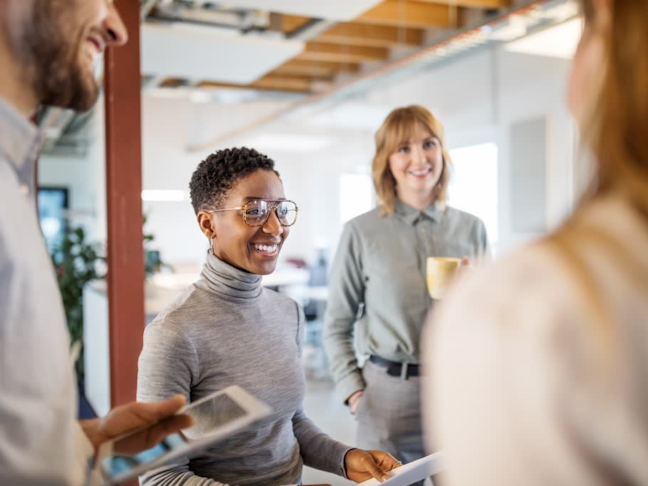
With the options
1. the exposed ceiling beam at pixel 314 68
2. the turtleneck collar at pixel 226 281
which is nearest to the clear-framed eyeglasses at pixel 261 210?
the turtleneck collar at pixel 226 281

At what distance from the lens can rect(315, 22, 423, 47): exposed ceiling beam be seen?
5.02 m

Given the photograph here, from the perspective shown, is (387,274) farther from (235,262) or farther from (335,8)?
(335,8)

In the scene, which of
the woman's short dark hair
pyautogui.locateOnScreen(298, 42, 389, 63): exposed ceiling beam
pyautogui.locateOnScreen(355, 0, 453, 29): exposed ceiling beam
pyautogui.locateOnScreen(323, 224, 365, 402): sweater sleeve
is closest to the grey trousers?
pyautogui.locateOnScreen(323, 224, 365, 402): sweater sleeve

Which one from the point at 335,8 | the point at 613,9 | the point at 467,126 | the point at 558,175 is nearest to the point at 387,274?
the point at 613,9

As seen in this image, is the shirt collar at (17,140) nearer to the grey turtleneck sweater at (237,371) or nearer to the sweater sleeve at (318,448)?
the grey turtleneck sweater at (237,371)

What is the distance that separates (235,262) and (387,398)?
88cm

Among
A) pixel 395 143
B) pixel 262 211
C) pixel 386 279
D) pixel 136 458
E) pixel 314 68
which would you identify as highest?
pixel 314 68

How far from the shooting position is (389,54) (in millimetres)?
5777

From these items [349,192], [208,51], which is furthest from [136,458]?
[349,192]

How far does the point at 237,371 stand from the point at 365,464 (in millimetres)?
387

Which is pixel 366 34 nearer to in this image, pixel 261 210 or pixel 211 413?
pixel 261 210

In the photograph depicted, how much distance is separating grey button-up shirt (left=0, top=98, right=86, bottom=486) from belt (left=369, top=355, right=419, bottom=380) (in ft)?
4.43

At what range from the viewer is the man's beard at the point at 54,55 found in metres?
0.82

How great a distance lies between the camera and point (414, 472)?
1214 mm
